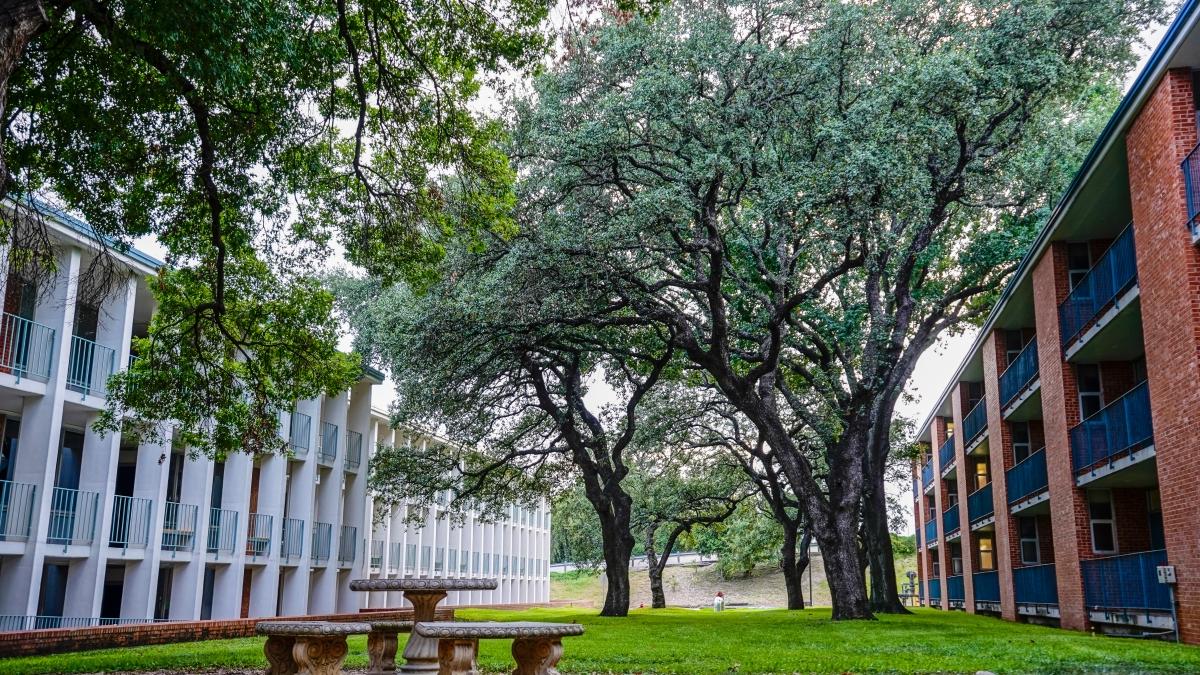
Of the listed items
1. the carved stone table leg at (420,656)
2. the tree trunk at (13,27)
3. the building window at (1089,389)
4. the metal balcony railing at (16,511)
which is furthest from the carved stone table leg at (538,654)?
the building window at (1089,389)

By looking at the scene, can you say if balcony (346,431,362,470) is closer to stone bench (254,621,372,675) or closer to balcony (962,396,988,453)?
balcony (962,396,988,453)

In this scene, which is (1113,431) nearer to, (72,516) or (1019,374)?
(1019,374)

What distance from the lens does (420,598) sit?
12.6 meters

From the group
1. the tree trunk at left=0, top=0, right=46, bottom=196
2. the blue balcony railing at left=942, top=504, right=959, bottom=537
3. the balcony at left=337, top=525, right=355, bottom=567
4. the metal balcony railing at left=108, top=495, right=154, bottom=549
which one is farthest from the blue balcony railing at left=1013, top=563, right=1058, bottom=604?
the tree trunk at left=0, top=0, right=46, bottom=196

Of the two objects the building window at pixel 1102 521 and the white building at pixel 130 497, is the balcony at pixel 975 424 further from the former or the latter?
the white building at pixel 130 497

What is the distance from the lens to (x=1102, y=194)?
707 inches

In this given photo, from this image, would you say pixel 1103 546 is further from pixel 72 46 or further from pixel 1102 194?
pixel 72 46

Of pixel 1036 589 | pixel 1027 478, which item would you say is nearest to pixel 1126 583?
pixel 1036 589

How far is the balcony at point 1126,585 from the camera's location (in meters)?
16.5

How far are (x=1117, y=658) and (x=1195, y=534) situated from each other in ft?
11.2

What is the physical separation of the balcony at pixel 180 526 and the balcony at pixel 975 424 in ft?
71.5

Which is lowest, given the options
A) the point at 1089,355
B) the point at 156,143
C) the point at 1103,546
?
the point at 1103,546

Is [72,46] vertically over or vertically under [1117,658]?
over

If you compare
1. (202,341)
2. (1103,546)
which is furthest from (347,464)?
(1103,546)
